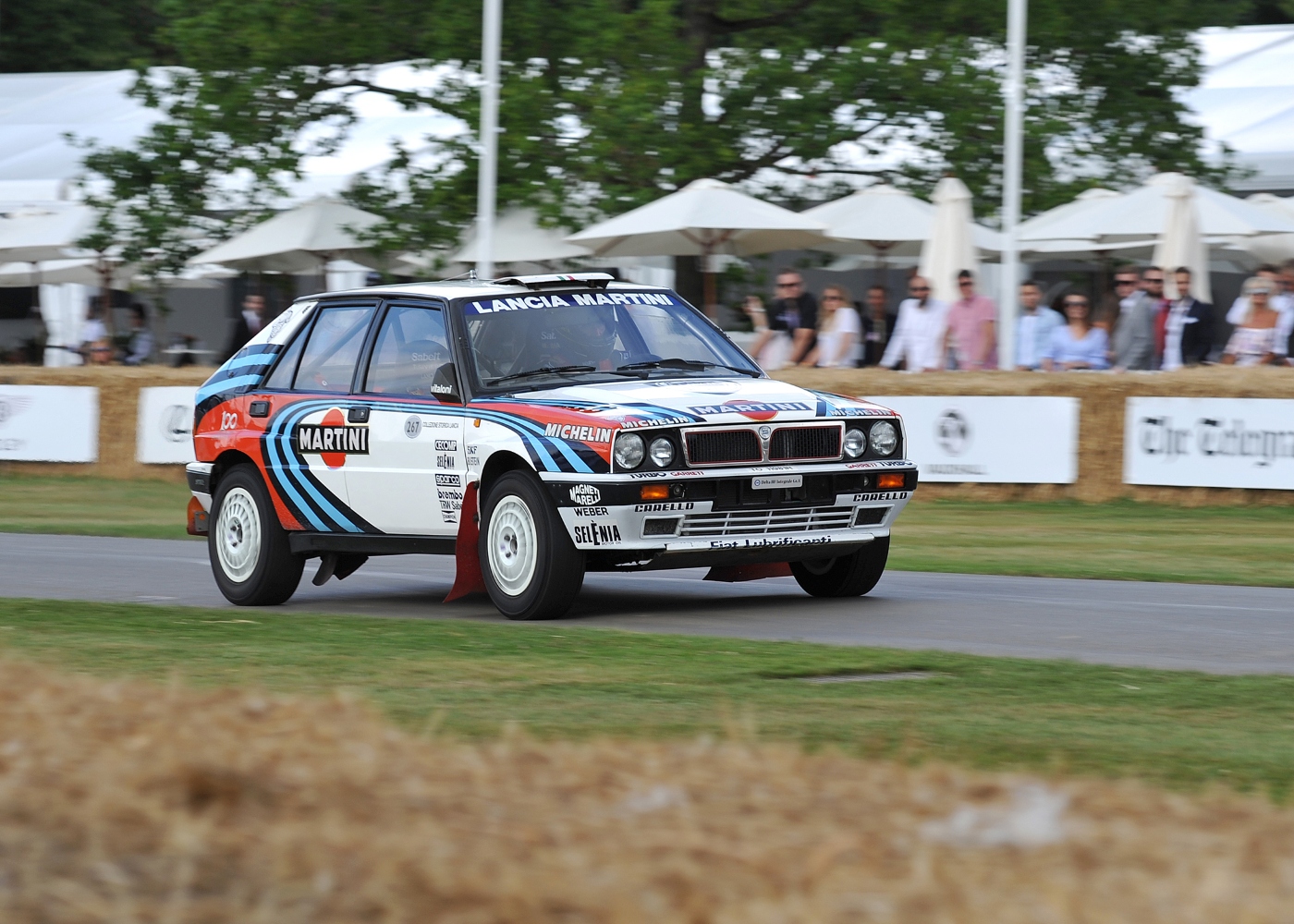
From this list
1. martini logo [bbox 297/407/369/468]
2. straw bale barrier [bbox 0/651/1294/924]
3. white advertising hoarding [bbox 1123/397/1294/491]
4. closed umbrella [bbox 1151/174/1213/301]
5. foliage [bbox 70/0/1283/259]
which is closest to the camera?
straw bale barrier [bbox 0/651/1294/924]

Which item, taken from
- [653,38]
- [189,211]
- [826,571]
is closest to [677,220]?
[653,38]

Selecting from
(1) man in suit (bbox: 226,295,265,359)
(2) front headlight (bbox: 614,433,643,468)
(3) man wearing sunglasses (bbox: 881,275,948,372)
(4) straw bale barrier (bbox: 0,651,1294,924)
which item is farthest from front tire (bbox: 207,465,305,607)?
(1) man in suit (bbox: 226,295,265,359)

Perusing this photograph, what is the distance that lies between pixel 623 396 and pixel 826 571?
195 cm

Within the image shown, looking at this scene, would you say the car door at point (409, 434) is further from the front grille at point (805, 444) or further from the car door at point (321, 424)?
the front grille at point (805, 444)

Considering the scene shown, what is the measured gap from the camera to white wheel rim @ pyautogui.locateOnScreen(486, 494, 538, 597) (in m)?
10.7

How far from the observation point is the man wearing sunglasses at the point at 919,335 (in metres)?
20.5

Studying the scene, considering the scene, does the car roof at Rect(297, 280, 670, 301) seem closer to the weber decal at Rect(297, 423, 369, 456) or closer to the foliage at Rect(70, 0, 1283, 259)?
the weber decal at Rect(297, 423, 369, 456)

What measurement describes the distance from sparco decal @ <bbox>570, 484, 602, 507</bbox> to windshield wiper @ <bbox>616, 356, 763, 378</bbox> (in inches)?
48.9

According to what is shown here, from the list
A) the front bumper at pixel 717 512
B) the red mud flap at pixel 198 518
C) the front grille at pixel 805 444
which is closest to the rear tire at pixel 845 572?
the front bumper at pixel 717 512

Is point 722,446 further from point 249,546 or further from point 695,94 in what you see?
point 695,94

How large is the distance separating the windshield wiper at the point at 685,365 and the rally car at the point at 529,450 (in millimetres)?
19

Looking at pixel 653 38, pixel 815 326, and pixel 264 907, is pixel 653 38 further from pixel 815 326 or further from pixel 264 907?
pixel 264 907

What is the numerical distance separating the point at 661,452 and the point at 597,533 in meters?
0.53

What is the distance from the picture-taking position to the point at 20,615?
36.0ft
